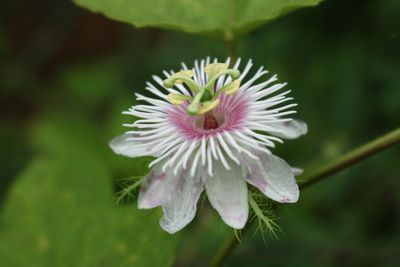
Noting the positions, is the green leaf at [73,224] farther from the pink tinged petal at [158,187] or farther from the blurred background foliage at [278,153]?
the pink tinged petal at [158,187]

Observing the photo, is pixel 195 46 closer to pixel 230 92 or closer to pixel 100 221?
pixel 100 221

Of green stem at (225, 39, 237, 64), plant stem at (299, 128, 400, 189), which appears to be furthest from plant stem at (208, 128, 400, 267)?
green stem at (225, 39, 237, 64)

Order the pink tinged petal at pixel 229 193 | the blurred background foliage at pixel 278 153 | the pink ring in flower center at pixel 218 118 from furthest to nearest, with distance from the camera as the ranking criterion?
the blurred background foliage at pixel 278 153
the pink ring in flower center at pixel 218 118
the pink tinged petal at pixel 229 193

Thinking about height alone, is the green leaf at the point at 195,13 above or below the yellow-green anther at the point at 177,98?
above

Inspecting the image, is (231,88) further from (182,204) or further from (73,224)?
(73,224)

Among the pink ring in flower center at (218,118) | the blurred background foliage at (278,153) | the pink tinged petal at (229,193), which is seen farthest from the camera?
the blurred background foliage at (278,153)

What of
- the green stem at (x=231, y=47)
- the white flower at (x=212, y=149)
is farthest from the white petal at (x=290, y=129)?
the green stem at (x=231, y=47)

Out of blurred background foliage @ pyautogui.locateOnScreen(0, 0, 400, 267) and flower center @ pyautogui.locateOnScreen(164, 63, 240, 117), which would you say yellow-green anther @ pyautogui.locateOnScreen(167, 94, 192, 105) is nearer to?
flower center @ pyautogui.locateOnScreen(164, 63, 240, 117)

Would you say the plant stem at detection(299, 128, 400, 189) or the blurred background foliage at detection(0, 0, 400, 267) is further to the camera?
the blurred background foliage at detection(0, 0, 400, 267)
